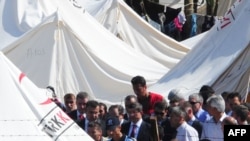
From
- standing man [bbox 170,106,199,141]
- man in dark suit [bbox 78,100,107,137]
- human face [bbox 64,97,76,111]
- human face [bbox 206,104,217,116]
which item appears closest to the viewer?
standing man [bbox 170,106,199,141]

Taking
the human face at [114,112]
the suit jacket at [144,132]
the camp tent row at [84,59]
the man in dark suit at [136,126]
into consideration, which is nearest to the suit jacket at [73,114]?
the human face at [114,112]

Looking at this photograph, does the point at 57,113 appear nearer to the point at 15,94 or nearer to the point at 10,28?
the point at 15,94

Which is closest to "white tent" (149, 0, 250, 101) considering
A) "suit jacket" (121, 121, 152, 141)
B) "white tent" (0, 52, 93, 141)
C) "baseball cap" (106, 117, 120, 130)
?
"suit jacket" (121, 121, 152, 141)

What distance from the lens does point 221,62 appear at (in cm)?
1666

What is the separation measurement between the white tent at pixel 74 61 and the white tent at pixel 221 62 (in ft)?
Answer: 4.67

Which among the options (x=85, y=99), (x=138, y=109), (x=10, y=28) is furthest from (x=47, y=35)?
(x=138, y=109)

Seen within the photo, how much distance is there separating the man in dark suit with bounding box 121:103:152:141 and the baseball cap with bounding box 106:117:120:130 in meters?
0.20

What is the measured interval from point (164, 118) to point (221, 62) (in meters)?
4.69

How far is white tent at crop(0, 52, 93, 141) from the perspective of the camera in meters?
9.98

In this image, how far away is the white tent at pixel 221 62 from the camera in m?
16.2

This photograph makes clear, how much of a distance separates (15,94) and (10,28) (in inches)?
415

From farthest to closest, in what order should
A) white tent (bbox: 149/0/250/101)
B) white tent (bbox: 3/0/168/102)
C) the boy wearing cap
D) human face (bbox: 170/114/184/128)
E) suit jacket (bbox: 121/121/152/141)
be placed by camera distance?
1. white tent (bbox: 3/0/168/102)
2. white tent (bbox: 149/0/250/101)
3. suit jacket (bbox: 121/121/152/141)
4. human face (bbox: 170/114/184/128)
5. the boy wearing cap

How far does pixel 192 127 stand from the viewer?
11.5 metres

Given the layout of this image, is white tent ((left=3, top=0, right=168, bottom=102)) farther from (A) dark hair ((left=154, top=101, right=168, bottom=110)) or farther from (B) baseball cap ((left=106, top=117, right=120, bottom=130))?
(B) baseball cap ((left=106, top=117, right=120, bottom=130))
